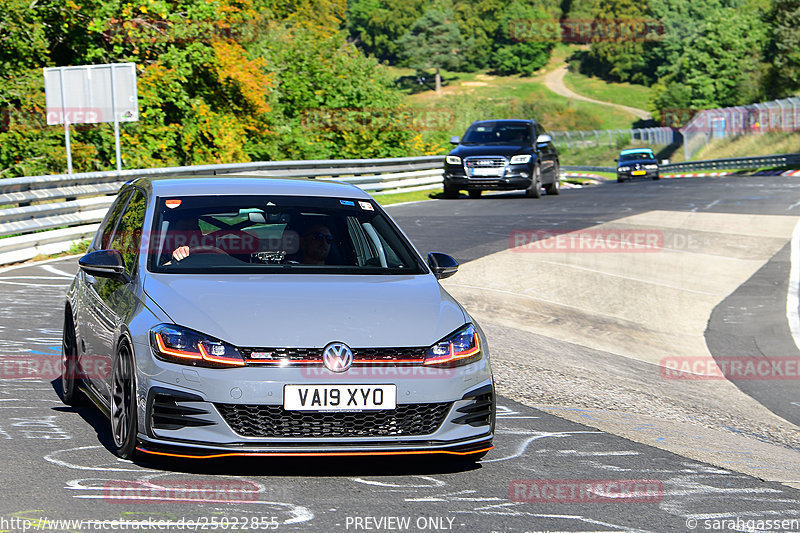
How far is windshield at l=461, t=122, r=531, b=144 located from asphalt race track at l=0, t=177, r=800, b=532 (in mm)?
9989

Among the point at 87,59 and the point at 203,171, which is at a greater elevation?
the point at 87,59

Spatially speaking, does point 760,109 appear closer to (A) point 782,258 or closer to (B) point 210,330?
A: (A) point 782,258

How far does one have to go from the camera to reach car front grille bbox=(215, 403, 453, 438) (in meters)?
5.35

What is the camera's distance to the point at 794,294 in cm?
1659

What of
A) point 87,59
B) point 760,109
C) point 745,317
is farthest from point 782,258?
point 760,109

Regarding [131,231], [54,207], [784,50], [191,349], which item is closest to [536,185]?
[54,207]

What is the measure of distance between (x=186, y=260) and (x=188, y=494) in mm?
1541

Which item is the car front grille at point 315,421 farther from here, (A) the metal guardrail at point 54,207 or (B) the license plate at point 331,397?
(A) the metal guardrail at point 54,207

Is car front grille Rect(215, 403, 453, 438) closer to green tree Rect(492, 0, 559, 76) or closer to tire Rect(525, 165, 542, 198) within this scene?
tire Rect(525, 165, 542, 198)

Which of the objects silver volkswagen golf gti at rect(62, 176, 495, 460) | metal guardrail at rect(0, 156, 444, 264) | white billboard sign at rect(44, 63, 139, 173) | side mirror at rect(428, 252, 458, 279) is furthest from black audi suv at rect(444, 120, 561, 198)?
silver volkswagen golf gti at rect(62, 176, 495, 460)

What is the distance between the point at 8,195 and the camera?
52.5 ft

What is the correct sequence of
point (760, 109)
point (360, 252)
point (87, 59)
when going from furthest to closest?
1. point (760, 109)
2. point (87, 59)
3. point (360, 252)

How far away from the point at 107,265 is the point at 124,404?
2.97ft

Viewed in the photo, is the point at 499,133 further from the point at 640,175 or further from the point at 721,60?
the point at 721,60
